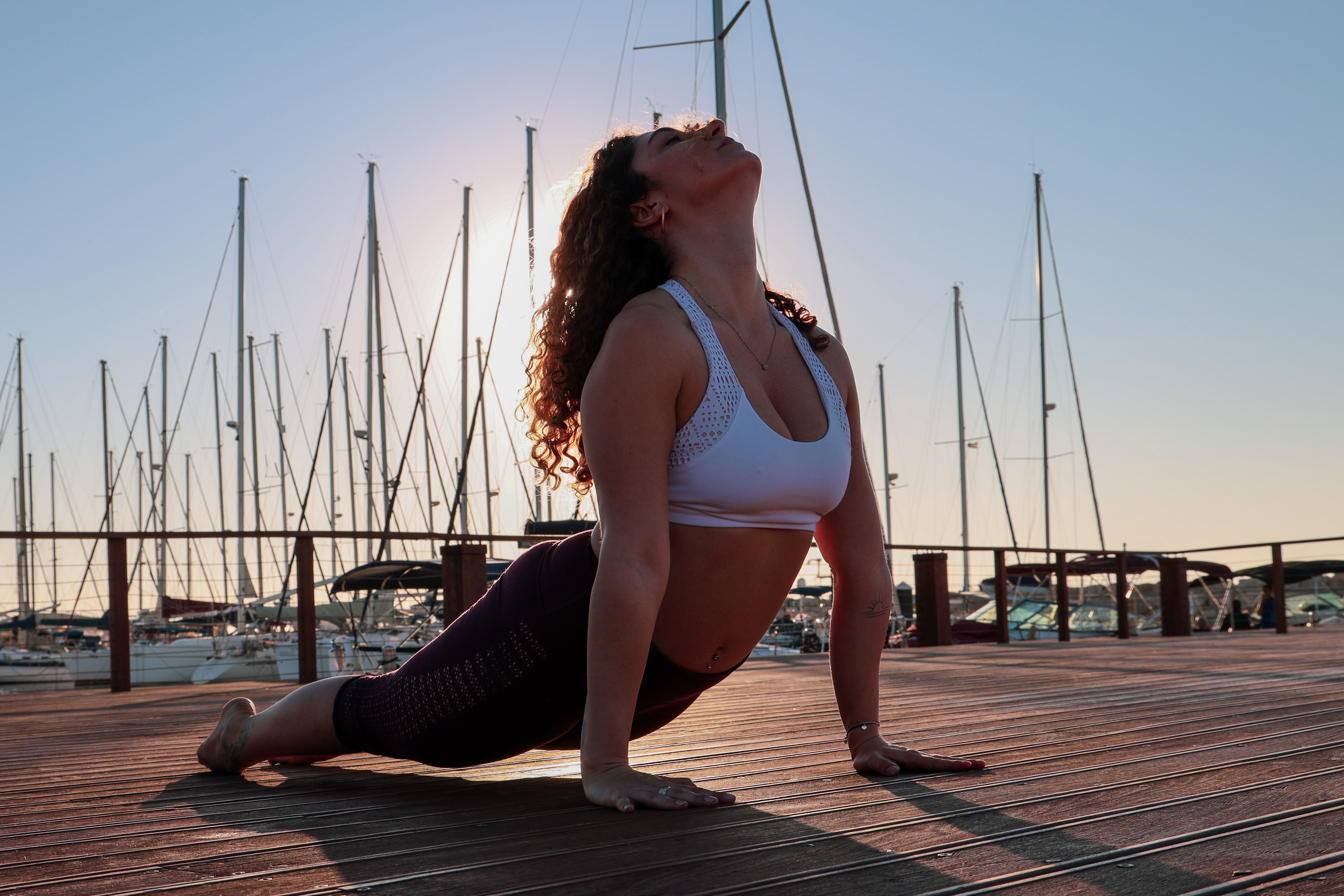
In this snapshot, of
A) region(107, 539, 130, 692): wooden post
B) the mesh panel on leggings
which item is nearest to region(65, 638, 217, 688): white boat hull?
region(107, 539, 130, 692): wooden post

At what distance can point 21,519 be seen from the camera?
31.8 m

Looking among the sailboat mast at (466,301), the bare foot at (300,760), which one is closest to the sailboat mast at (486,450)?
the sailboat mast at (466,301)

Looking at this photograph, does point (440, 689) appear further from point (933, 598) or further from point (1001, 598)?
point (1001, 598)

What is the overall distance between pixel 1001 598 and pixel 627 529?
10.2 m

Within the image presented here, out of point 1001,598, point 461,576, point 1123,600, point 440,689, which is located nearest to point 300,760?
point 440,689

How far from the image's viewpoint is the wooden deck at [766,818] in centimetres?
118

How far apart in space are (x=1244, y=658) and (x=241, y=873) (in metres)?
6.05

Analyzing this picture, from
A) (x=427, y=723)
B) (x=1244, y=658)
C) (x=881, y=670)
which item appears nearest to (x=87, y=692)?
(x=881, y=670)

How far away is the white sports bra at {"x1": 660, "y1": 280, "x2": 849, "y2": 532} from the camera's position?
1823mm

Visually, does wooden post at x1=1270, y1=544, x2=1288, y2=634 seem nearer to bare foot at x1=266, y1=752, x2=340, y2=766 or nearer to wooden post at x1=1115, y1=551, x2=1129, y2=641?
wooden post at x1=1115, y1=551, x2=1129, y2=641

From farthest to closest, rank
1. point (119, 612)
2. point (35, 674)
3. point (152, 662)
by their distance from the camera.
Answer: point (152, 662) → point (35, 674) → point (119, 612)

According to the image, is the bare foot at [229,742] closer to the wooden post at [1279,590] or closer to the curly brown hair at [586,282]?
the curly brown hair at [586,282]

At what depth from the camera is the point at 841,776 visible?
6.45ft

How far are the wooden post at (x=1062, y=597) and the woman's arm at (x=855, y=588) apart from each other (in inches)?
403
